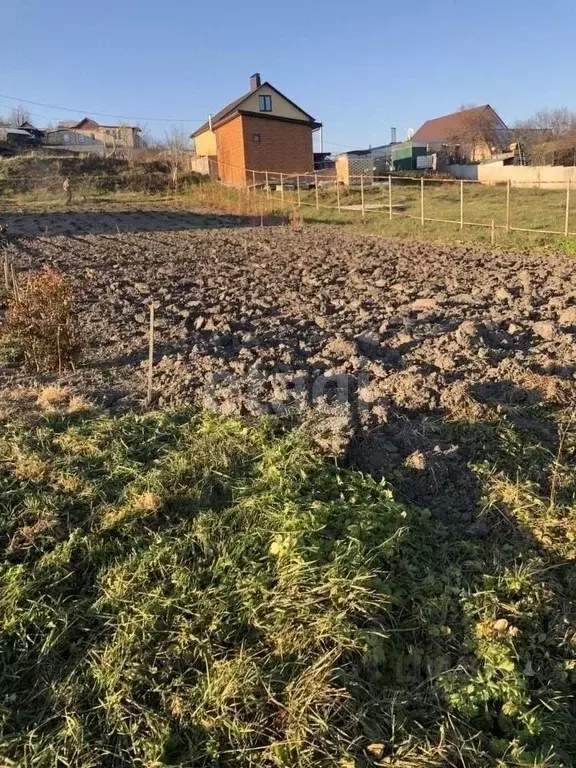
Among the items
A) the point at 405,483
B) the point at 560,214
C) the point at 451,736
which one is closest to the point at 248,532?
the point at 405,483

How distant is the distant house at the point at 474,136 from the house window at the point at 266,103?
19873 millimetres

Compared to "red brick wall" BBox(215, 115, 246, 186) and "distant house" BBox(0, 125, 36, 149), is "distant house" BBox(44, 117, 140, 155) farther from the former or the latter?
"red brick wall" BBox(215, 115, 246, 186)

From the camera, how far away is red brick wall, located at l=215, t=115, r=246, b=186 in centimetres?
3425

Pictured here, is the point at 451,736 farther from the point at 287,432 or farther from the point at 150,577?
the point at 287,432

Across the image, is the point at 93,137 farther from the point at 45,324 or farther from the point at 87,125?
the point at 45,324

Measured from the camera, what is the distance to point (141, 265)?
1251 centimetres

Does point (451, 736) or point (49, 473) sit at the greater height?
point (49, 473)

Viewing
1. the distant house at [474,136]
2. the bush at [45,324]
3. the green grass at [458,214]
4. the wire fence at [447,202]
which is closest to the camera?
the bush at [45,324]

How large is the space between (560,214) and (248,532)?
17.2 m

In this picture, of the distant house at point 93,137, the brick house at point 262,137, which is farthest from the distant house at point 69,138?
the brick house at point 262,137

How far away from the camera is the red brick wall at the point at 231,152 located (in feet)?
112

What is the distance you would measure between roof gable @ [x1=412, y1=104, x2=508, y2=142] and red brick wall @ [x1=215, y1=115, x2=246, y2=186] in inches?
1180

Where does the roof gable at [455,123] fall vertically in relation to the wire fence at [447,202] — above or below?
above

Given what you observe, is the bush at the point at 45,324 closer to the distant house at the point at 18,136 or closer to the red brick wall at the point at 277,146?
the red brick wall at the point at 277,146
